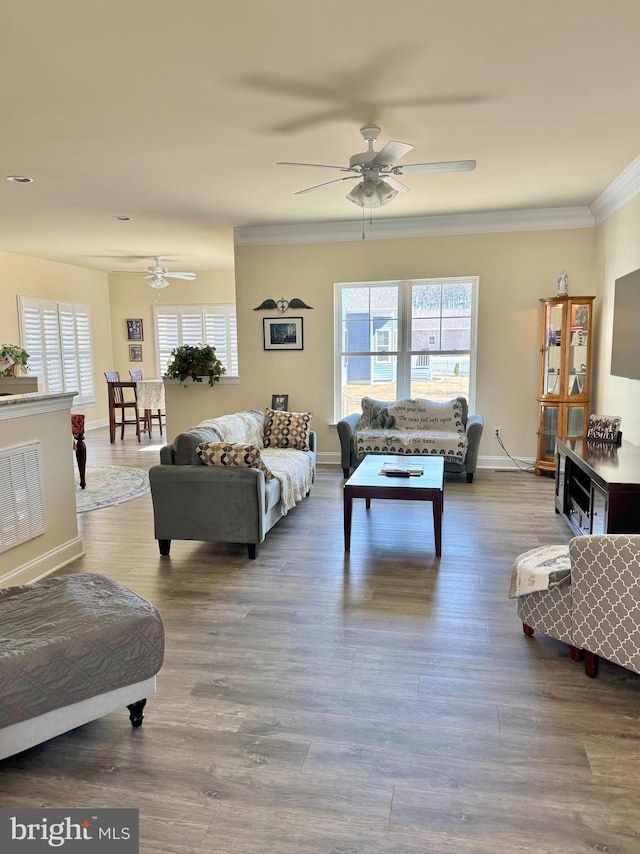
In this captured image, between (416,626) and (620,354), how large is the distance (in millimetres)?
3116

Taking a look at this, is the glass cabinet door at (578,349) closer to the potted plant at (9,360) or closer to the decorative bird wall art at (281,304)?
the decorative bird wall art at (281,304)

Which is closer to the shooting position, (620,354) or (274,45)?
(274,45)

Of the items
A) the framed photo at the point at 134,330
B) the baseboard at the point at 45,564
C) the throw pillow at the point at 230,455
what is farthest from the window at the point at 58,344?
the throw pillow at the point at 230,455

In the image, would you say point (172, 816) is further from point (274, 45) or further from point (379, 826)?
point (274, 45)

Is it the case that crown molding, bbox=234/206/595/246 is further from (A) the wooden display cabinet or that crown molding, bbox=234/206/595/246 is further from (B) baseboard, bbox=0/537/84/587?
(B) baseboard, bbox=0/537/84/587

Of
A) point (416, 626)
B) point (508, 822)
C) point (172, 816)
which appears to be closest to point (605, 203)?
point (416, 626)

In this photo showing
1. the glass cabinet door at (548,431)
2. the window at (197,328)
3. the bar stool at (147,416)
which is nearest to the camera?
the glass cabinet door at (548,431)

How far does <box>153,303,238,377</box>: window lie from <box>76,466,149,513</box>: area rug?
4182 millimetres

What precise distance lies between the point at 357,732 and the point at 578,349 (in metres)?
5.03

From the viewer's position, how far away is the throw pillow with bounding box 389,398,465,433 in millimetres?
6414

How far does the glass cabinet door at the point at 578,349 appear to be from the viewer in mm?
5906

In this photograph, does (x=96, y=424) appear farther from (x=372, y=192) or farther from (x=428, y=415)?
(x=372, y=192)

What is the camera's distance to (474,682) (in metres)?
2.47

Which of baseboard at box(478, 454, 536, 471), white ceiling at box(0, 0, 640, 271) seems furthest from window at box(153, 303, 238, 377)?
baseboard at box(478, 454, 536, 471)
